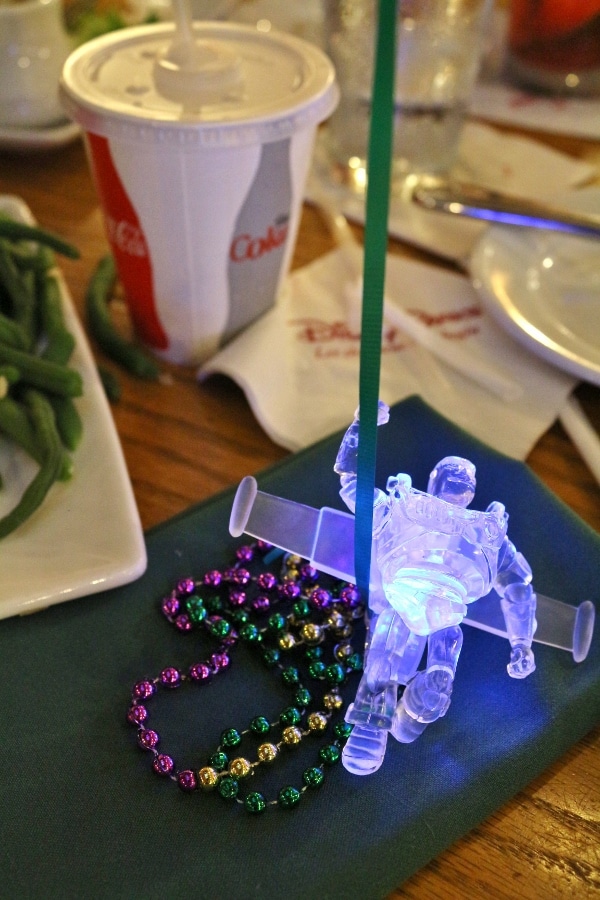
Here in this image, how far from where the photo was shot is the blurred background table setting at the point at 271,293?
16.1 inches

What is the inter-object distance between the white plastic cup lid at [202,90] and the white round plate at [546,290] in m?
0.20

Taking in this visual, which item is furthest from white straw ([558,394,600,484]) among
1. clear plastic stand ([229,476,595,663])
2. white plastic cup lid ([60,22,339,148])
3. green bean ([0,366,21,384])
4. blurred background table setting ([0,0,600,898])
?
green bean ([0,366,21,384])

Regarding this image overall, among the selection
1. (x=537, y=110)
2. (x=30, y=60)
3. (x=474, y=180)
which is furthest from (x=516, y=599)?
(x=537, y=110)

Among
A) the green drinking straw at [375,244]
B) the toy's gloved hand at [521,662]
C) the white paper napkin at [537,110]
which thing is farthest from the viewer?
the white paper napkin at [537,110]

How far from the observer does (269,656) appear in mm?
388

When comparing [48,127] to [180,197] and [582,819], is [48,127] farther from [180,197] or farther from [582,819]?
[582,819]

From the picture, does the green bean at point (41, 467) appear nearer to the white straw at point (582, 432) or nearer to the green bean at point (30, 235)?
the green bean at point (30, 235)

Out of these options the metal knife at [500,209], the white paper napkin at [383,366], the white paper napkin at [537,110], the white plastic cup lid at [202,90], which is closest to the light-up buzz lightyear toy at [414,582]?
the white paper napkin at [383,366]

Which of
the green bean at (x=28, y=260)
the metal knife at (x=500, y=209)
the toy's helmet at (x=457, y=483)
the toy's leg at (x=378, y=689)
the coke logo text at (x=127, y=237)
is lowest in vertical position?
the toy's leg at (x=378, y=689)

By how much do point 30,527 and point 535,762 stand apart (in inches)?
11.6

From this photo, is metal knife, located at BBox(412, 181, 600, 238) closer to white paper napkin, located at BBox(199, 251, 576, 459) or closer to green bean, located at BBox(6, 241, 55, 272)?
white paper napkin, located at BBox(199, 251, 576, 459)

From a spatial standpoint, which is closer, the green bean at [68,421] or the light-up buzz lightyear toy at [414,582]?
the light-up buzz lightyear toy at [414,582]

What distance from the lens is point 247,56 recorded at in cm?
55

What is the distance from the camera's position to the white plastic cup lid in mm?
464
